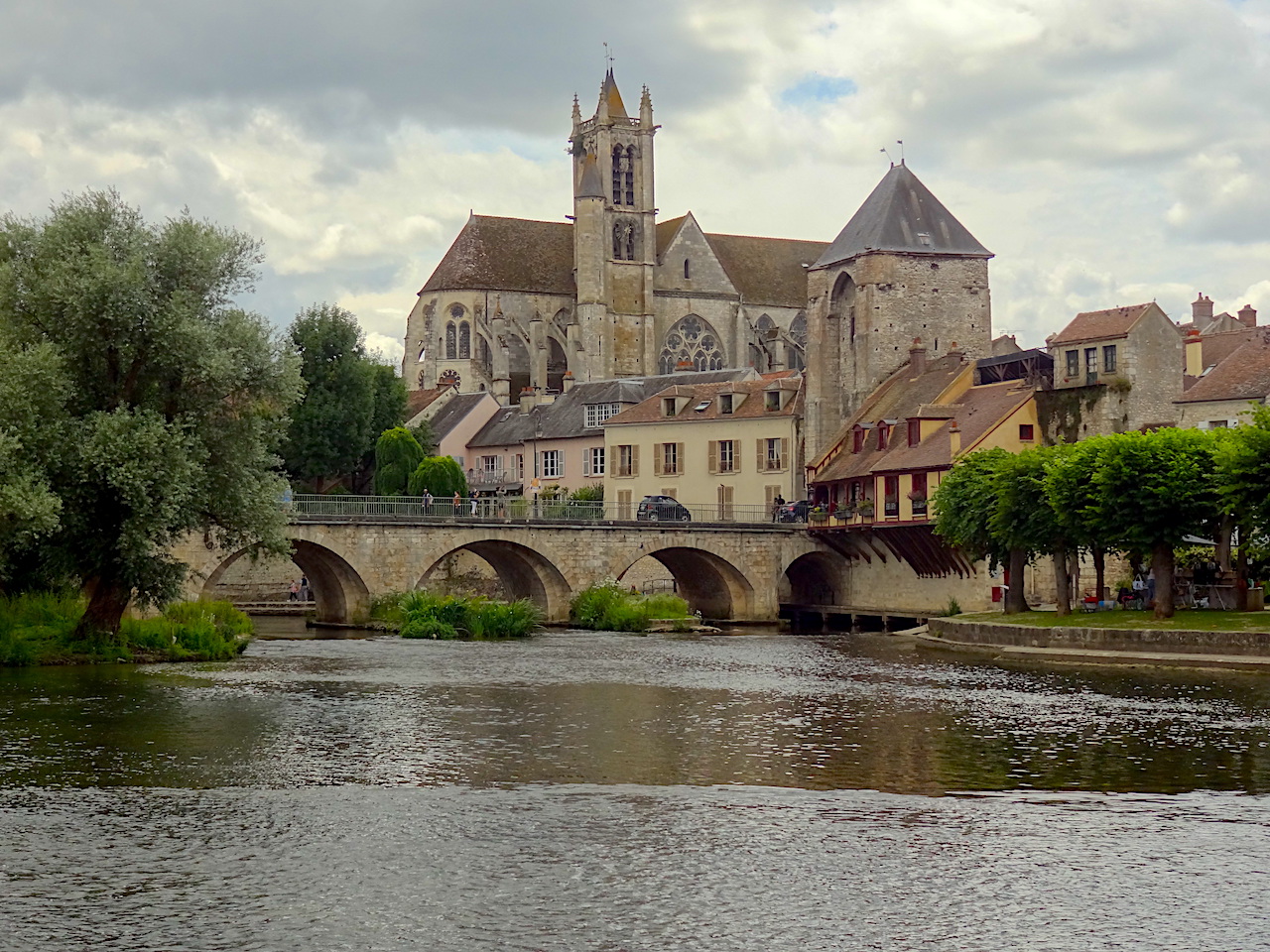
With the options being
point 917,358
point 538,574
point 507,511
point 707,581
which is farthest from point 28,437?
point 917,358

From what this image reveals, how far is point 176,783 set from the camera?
19.3 metres

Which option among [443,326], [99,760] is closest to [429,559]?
[99,760]

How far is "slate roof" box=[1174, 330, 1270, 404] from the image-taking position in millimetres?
51438

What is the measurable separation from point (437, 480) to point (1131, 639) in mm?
37949

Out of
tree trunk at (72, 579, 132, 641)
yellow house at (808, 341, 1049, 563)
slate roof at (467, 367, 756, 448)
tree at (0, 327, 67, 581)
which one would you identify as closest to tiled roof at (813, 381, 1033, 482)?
yellow house at (808, 341, 1049, 563)

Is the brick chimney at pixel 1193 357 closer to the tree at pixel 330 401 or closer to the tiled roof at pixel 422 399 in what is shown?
the tree at pixel 330 401

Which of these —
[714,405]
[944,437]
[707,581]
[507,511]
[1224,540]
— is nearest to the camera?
[1224,540]

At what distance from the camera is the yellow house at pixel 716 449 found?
217 ft

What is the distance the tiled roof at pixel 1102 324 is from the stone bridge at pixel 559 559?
11.5 m

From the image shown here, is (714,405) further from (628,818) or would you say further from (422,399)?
(628,818)

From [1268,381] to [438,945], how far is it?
4341cm

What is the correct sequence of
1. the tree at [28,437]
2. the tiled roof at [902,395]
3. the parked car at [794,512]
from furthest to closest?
the parked car at [794,512] → the tiled roof at [902,395] → the tree at [28,437]

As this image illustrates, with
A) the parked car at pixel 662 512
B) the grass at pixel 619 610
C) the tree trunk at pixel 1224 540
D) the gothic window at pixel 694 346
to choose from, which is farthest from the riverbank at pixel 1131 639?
the gothic window at pixel 694 346

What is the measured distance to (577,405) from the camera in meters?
76.8
